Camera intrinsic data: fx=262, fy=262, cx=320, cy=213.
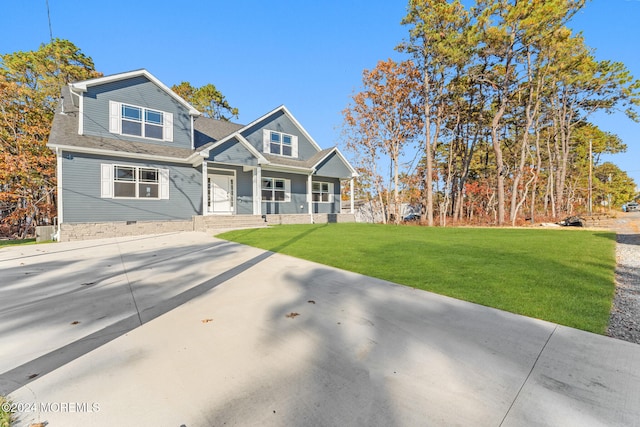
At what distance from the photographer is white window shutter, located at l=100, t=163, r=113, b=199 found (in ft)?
35.8

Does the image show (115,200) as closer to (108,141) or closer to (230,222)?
(108,141)

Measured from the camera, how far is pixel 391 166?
62.5 ft

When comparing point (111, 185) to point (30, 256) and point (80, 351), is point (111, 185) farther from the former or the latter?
point (80, 351)

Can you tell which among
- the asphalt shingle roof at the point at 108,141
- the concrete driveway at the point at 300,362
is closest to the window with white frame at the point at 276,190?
the asphalt shingle roof at the point at 108,141

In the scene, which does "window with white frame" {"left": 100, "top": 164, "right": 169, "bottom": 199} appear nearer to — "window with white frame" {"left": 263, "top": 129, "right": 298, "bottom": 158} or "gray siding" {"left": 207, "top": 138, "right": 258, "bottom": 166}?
"gray siding" {"left": 207, "top": 138, "right": 258, "bottom": 166}

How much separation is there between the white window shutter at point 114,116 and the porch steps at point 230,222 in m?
5.45

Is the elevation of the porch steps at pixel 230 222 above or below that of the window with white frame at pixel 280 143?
below

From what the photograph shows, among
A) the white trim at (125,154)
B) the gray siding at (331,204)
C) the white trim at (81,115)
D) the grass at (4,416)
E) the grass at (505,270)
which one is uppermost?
the white trim at (81,115)

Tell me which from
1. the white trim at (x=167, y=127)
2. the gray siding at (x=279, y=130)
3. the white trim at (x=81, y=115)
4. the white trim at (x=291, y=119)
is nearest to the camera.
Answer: the white trim at (x=81, y=115)

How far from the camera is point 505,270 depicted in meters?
4.62

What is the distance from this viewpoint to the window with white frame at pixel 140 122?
37.9ft

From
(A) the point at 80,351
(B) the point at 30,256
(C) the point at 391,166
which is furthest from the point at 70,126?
(C) the point at 391,166

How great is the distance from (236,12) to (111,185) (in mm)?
10787

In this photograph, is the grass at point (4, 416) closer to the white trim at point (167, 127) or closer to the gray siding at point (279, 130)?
the white trim at point (167, 127)
